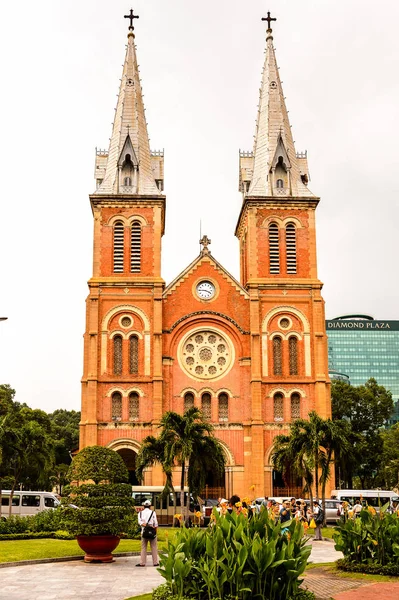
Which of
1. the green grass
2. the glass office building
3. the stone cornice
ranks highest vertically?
the glass office building

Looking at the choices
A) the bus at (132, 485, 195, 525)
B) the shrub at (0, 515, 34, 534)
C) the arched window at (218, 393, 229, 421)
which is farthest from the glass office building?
the shrub at (0, 515, 34, 534)

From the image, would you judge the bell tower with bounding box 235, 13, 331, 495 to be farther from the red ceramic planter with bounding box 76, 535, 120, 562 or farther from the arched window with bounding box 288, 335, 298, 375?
the red ceramic planter with bounding box 76, 535, 120, 562

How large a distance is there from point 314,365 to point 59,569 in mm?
33981

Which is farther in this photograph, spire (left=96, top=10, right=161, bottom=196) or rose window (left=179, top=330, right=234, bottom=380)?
spire (left=96, top=10, right=161, bottom=196)

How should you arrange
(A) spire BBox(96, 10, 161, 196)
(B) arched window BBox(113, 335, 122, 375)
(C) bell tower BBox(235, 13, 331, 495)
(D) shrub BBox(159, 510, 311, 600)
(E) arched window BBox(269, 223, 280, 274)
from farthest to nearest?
(A) spire BBox(96, 10, 161, 196) < (E) arched window BBox(269, 223, 280, 274) < (B) arched window BBox(113, 335, 122, 375) < (C) bell tower BBox(235, 13, 331, 495) < (D) shrub BBox(159, 510, 311, 600)

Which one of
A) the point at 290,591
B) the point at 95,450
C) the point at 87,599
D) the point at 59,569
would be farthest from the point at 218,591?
the point at 95,450

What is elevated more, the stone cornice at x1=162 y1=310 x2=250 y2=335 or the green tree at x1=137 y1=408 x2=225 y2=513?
the stone cornice at x1=162 y1=310 x2=250 y2=335

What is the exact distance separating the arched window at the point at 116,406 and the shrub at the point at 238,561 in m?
37.4

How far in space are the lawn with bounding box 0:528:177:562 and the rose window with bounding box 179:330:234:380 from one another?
75.5 ft

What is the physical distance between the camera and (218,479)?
165 ft

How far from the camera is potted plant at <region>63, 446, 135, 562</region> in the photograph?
21.0m

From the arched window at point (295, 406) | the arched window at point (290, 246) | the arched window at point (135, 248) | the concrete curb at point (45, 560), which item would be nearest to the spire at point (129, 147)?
the arched window at point (135, 248)

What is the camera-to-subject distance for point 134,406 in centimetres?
5106

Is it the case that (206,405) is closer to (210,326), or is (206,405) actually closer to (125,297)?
(210,326)
